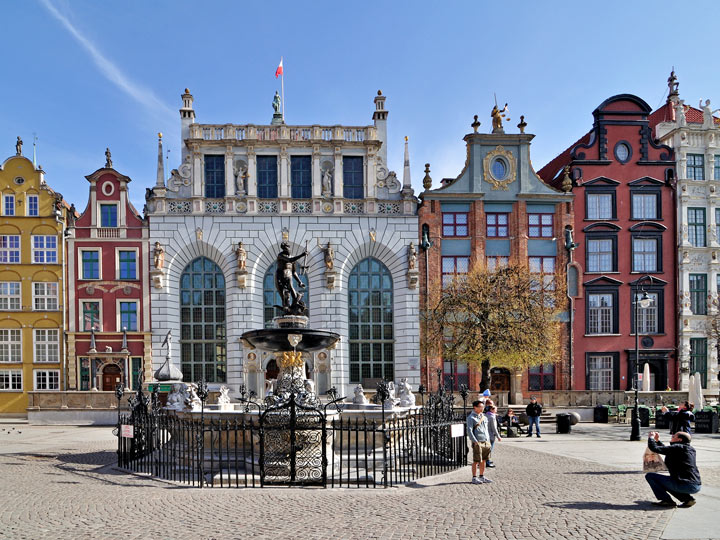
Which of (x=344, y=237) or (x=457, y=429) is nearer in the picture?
(x=457, y=429)

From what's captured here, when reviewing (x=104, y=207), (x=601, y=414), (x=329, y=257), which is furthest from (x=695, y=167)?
(x=104, y=207)

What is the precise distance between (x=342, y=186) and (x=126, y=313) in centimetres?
1389

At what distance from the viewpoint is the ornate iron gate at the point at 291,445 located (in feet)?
42.2

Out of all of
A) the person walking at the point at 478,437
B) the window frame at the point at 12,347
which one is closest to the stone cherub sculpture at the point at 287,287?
the person walking at the point at 478,437

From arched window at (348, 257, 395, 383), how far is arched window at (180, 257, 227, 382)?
289 inches

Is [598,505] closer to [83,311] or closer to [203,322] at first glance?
[203,322]

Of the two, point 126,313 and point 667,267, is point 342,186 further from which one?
point 667,267

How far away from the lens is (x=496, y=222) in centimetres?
3750

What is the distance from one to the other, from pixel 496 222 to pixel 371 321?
9220 millimetres

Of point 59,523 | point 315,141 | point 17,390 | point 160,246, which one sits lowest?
point 17,390

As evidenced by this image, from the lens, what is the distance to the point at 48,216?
35.9 meters

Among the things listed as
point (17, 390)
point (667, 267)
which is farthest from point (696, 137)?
point (17, 390)

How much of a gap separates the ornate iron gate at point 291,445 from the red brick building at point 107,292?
23.6 m

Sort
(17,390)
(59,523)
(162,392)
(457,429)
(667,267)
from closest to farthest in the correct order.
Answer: (59,523)
(457,429)
(162,392)
(17,390)
(667,267)
